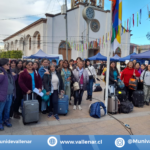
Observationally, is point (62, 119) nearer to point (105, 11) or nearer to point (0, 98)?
point (0, 98)

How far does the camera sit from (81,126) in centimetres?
416

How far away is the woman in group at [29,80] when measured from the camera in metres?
4.24

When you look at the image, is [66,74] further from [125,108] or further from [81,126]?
[125,108]

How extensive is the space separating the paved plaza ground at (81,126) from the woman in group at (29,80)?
2.94 ft

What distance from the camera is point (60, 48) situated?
25344 millimetres

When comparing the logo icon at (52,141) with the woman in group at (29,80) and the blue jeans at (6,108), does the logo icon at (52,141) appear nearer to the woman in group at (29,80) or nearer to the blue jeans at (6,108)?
the blue jeans at (6,108)

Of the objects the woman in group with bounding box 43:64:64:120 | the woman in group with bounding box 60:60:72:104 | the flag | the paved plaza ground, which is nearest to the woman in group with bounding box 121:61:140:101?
the paved plaza ground

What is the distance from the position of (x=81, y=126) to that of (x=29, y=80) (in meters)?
1.93

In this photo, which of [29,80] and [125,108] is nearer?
[29,80]

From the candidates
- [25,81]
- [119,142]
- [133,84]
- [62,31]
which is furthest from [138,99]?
[62,31]

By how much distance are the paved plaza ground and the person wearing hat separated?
0.28 m

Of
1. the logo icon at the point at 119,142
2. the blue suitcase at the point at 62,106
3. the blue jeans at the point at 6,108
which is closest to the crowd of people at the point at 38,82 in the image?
the blue jeans at the point at 6,108

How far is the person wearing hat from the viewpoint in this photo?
3.62 m

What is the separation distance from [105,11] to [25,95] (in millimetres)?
27893
